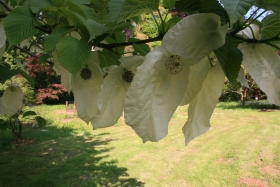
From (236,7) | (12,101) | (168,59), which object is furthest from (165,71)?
(12,101)

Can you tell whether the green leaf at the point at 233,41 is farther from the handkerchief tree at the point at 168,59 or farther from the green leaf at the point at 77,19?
the green leaf at the point at 77,19

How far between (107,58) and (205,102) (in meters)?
0.25

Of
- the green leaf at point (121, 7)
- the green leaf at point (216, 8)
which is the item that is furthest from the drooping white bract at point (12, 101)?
the green leaf at point (216, 8)

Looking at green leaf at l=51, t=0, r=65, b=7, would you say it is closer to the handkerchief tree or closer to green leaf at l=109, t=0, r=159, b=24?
the handkerchief tree

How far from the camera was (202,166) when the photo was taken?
409 cm

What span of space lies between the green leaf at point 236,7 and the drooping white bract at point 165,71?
2 cm

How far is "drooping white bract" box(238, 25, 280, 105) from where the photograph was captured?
0.45 m

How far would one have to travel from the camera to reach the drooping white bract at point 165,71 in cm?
35

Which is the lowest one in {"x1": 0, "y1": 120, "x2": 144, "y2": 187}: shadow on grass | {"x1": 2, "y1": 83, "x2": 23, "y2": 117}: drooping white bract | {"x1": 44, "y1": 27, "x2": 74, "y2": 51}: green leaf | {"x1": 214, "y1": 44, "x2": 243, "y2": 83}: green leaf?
{"x1": 0, "y1": 120, "x2": 144, "y2": 187}: shadow on grass

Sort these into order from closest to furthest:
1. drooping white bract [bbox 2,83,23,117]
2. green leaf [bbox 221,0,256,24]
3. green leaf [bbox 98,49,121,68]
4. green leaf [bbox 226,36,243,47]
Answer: green leaf [bbox 221,0,256,24]
green leaf [bbox 226,36,243,47]
green leaf [bbox 98,49,121,68]
drooping white bract [bbox 2,83,23,117]

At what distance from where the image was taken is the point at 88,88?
55 cm

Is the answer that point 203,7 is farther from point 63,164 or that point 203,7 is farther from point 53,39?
point 63,164

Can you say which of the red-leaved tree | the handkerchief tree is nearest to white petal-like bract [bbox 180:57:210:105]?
the handkerchief tree

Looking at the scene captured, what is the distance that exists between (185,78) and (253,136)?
19.0 feet
